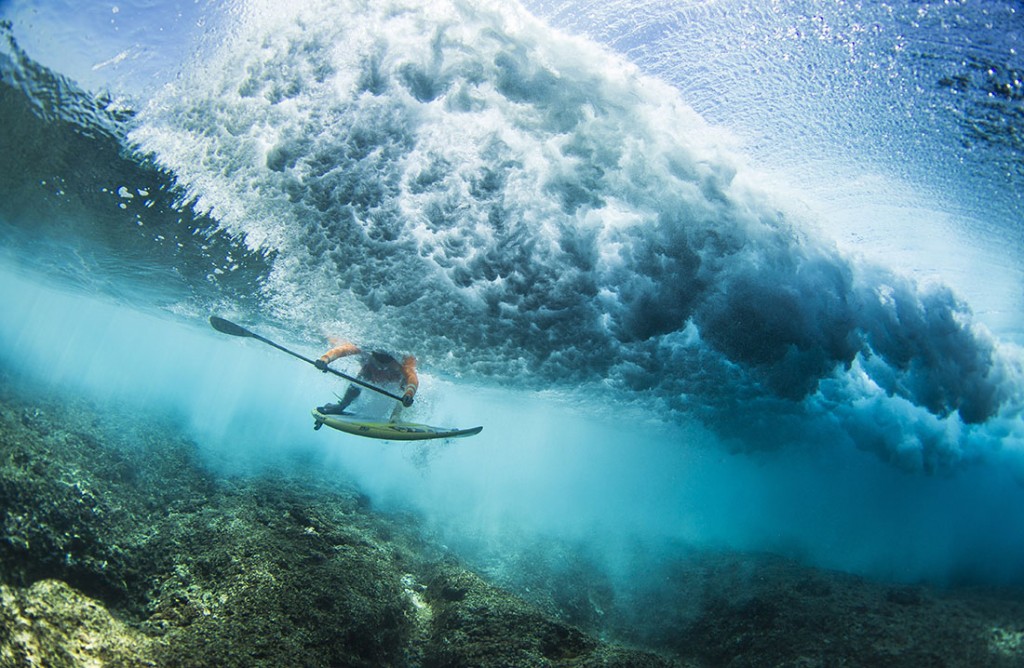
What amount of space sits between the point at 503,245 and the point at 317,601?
7.63m

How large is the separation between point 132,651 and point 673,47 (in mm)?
10133

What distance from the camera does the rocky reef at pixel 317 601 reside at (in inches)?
174

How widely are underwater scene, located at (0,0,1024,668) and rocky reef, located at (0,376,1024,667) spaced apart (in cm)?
5

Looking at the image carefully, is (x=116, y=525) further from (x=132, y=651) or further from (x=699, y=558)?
(x=699, y=558)

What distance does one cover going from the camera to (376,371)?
12.3 meters

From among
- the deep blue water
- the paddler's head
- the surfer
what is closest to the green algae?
the surfer

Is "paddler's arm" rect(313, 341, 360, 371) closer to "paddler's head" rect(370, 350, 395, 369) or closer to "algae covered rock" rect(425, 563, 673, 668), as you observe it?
"paddler's head" rect(370, 350, 395, 369)

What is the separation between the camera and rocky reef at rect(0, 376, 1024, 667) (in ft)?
14.5

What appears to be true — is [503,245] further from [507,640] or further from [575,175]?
[507,640]

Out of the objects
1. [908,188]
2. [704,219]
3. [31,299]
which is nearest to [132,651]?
[704,219]

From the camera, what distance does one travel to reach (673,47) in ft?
19.9

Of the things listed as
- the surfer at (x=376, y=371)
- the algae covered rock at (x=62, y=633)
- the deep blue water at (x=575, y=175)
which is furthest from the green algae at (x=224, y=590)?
the deep blue water at (x=575, y=175)

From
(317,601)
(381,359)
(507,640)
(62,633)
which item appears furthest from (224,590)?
(381,359)

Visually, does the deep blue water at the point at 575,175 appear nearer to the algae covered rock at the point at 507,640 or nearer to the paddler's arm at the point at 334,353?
the paddler's arm at the point at 334,353
